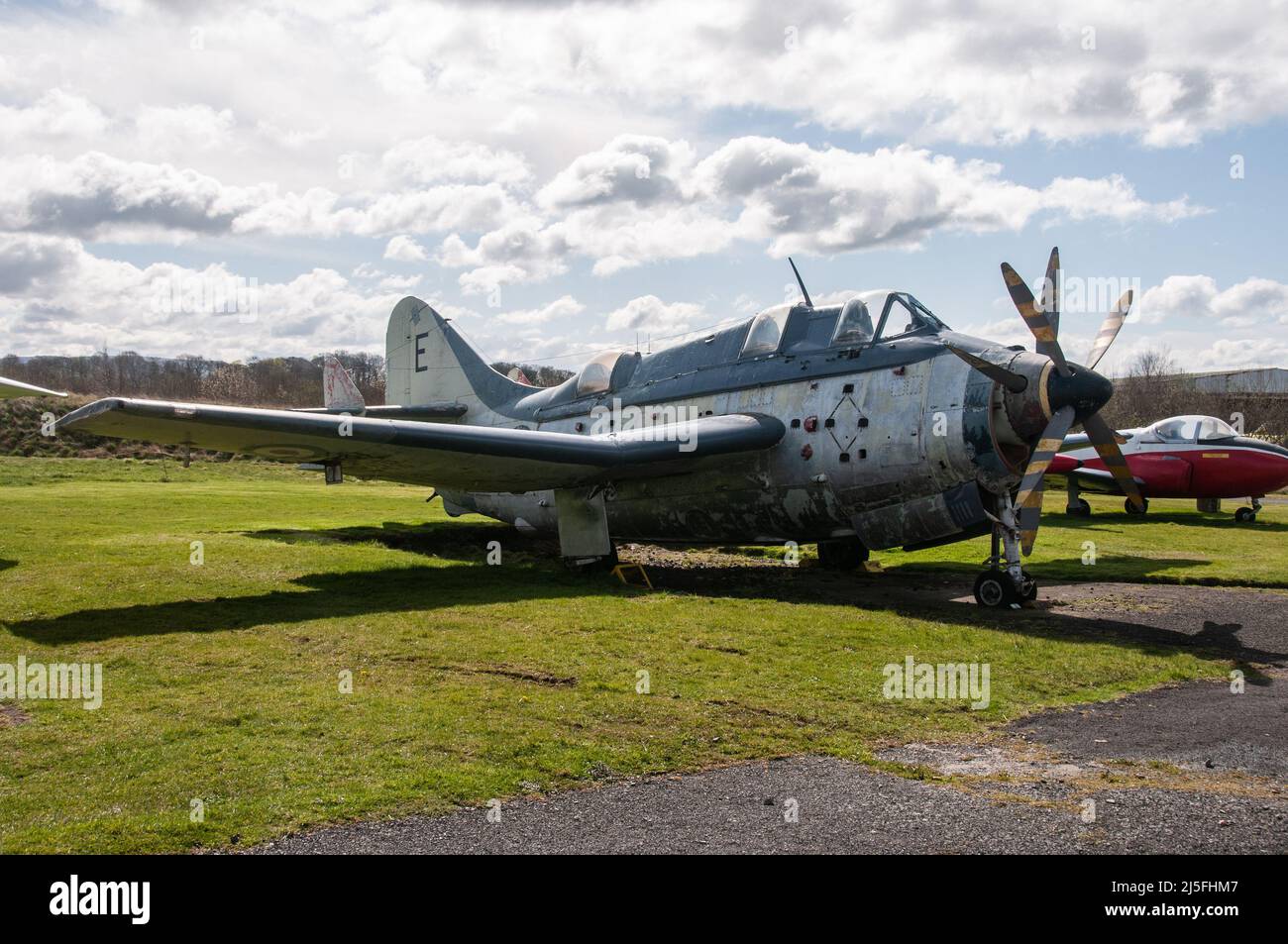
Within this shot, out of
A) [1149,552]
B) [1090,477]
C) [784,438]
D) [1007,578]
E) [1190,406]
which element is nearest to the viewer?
[1007,578]

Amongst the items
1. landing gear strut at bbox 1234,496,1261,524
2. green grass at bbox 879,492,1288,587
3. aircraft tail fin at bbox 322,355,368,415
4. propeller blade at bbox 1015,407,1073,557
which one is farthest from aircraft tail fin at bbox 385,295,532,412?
landing gear strut at bbox 1234,496,1261,524

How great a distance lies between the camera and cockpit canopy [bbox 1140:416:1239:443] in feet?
95.7

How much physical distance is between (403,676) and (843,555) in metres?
11.0

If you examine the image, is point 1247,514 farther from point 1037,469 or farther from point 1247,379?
point 1247,379

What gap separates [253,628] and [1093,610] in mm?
11620

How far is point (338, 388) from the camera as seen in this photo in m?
24.3

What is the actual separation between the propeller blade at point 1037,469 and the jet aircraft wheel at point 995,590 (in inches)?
20.5

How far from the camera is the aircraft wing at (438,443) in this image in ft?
41.8

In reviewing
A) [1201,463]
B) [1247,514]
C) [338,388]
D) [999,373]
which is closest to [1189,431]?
[1201,463]

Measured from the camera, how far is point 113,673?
8914 mm

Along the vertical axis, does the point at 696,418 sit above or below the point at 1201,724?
above
